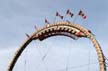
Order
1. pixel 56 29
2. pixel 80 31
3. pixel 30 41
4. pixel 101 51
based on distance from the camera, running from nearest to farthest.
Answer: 1. pixel 101 51
2. pixel 80 31
3. pixel 56 29
4. pixel 30 41

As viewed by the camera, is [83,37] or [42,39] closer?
[83,37]

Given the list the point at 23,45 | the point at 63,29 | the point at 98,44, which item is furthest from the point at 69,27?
the point at 23,45

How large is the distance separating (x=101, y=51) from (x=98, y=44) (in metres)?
1.01

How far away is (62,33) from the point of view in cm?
5188

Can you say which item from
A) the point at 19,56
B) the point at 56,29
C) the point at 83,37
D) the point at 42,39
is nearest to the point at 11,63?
the point at 19,56

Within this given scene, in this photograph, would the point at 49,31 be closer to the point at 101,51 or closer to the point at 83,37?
the point at 83,37

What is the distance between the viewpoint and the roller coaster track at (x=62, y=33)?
151 feet

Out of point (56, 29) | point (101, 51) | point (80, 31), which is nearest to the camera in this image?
point (101, 51)

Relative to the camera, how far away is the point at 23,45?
5734 centimetres

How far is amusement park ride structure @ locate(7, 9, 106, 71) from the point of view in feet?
151

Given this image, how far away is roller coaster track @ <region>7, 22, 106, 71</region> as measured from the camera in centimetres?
4595

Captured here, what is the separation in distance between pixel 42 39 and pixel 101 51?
37.8ft

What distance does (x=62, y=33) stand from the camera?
5188 centimetres

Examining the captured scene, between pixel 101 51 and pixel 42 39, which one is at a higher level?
pixel 42 39
